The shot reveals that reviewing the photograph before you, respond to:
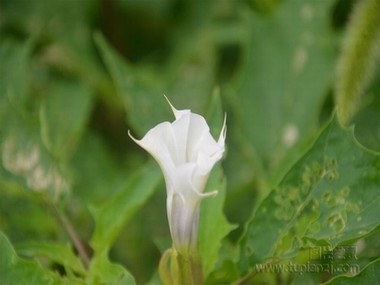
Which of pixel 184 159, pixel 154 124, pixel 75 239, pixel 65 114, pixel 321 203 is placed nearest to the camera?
pixel 184 159

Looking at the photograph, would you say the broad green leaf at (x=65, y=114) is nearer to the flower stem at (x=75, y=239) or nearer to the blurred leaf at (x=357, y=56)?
the flower stem at (x=75, y=239)

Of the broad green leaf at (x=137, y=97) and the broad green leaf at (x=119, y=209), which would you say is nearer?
the broad green leaf at (x=119, y=209)

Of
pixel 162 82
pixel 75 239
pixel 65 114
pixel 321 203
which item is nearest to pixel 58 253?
pixel 75 239

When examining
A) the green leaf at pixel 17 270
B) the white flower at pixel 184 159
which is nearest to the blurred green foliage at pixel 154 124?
the green leaf at pixel 17 270

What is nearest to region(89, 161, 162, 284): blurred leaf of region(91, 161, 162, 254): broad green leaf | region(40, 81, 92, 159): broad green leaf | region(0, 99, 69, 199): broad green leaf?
region(91, 161, 162, 254): broad green leaf

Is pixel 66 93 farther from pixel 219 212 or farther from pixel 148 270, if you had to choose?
pixel 219 212

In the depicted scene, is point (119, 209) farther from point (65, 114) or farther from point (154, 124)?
point (65, 114)
